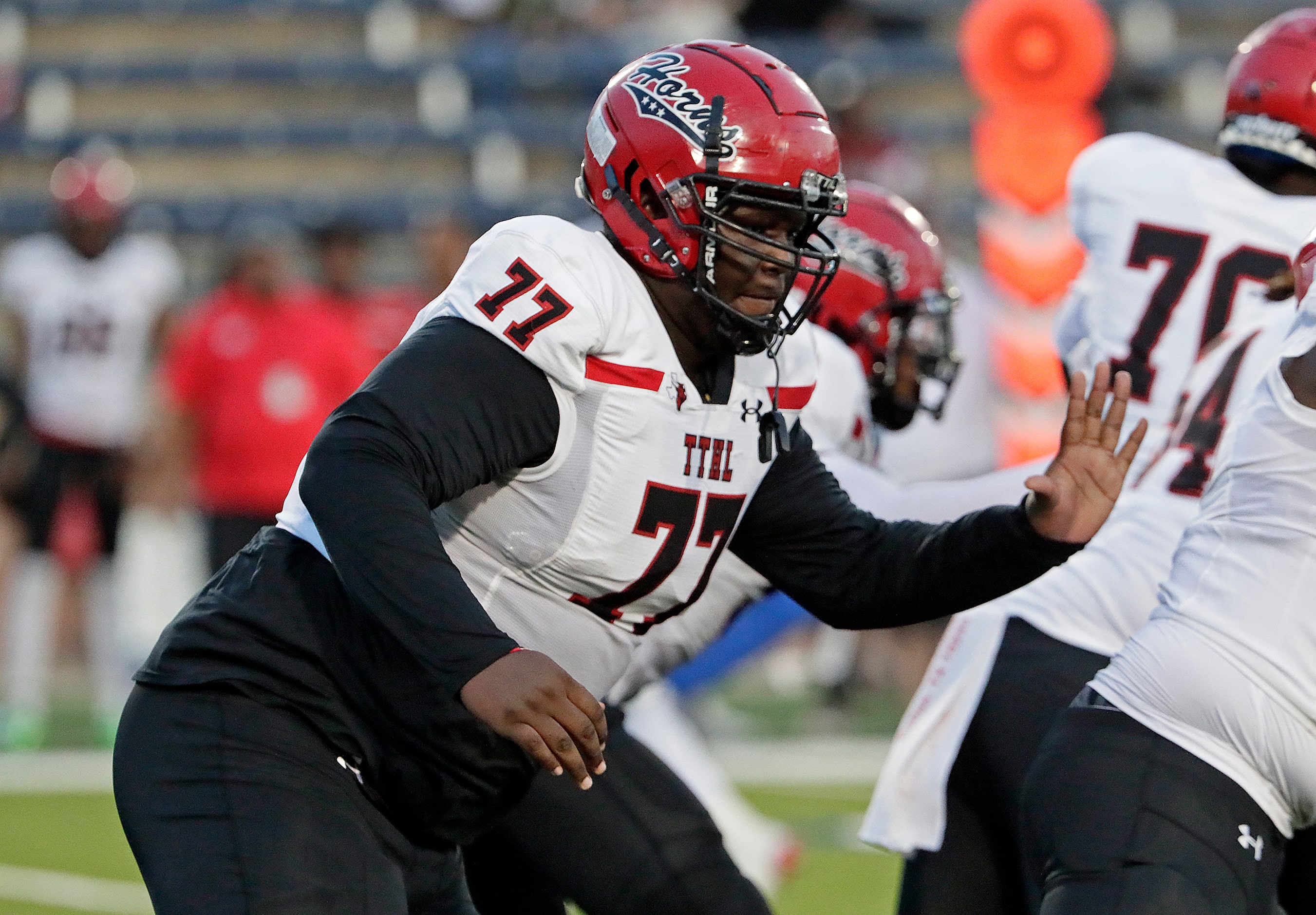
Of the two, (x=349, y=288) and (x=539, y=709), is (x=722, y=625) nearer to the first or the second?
(x=539, y=709)

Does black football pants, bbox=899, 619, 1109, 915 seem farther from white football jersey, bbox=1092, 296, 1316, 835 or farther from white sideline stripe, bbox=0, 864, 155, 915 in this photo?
white sideline stripe, bbox=0, 864, 155, 915

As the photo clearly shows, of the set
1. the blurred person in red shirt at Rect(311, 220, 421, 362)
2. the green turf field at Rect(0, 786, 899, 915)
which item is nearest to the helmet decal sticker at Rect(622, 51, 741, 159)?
the green turf field at Rect(0, 786, 899, 915)

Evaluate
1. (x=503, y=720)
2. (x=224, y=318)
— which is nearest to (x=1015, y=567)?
(x=503, y=720)

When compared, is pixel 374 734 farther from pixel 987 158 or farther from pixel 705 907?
pixel 987 158

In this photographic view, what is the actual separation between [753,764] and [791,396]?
4.89 metres

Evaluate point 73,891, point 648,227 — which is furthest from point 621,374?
point 73,891

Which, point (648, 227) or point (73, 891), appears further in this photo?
point (73, 891)

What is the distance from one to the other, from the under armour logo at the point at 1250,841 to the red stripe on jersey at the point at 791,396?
872 mm

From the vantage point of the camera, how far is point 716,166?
2.62m

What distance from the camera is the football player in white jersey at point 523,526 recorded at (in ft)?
7.68

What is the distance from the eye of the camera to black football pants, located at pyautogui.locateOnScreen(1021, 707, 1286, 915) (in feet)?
7.90

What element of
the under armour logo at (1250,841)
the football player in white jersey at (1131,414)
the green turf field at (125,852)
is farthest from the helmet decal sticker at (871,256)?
the green turf field at (125,852)

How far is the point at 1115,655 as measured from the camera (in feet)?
8.81

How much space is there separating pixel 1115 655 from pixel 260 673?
3.90 ft
